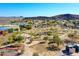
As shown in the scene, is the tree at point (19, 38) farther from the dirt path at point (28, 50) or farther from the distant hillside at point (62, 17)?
the distant hillside at point (62, 17)

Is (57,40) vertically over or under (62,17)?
under

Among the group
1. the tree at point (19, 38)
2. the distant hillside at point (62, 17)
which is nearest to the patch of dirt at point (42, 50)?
the tree at point (19, 38)

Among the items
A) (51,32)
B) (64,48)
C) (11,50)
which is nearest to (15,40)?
(11,50)

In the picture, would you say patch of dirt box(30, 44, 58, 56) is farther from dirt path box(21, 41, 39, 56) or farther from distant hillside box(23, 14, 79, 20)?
distant hillside box(23, 14, 79, 20)

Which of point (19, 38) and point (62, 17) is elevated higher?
point (62, 17)

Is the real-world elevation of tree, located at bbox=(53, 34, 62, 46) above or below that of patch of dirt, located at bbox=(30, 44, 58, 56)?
above

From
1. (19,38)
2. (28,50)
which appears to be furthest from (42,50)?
(19,38)

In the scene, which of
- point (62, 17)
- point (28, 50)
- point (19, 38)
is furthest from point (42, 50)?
point (62, 17)

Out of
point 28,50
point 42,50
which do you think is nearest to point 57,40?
point 42,50

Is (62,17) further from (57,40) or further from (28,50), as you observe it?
(28,50)

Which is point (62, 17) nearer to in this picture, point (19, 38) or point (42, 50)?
point (42, 50)

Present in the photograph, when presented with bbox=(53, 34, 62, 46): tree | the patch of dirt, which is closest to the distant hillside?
bbox=(53, 34, 62, 46): tree

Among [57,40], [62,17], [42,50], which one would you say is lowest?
[42,50]

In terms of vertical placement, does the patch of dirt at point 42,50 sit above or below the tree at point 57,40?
below
